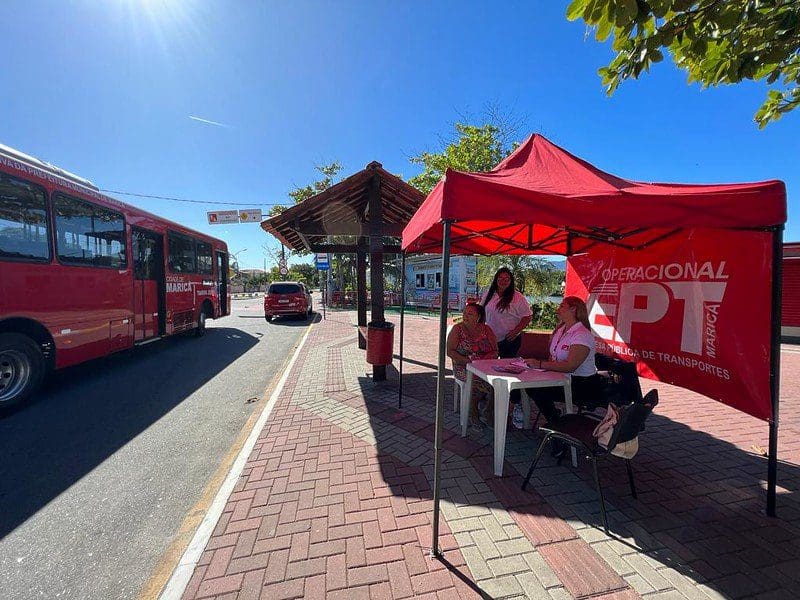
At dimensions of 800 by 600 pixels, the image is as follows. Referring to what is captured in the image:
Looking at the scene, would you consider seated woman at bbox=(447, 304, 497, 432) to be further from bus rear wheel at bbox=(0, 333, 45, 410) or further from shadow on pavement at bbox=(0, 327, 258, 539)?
bus rear wheel at bbox=(0, 333, 45, 410)

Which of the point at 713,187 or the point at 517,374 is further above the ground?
the point at 713,187

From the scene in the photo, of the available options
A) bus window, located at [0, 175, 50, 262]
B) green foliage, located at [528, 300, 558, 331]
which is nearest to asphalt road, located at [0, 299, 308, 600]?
bus window, located at [0, 175, 50, 262]

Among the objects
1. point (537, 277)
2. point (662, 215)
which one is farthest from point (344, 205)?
point (537, 277)

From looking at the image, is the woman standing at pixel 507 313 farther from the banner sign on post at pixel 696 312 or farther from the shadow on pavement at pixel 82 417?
the shadow on pavement at pixel 82 417

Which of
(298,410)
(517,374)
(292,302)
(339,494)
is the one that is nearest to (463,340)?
(517,374)

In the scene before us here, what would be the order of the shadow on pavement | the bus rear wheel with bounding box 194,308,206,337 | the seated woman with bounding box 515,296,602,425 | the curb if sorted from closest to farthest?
Answer: 1. the curb
2. the shadow on pavement
3. the seated woman with bounding box 515,296,602,425
4. the bus rear wheel with bounding box 194,308,206,337

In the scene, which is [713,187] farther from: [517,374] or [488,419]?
[488,419]

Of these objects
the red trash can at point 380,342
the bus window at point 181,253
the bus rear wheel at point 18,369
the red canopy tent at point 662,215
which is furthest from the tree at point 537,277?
the bus rear wheel at point 18,369

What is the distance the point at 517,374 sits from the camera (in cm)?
321

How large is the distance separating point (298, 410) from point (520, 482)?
2.99m

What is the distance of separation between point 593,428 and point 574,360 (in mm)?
617

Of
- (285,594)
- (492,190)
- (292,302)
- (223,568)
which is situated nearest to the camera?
(285,594)

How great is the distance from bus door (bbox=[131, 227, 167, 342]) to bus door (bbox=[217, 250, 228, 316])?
13.0 feet

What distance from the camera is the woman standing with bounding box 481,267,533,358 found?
4539 mm
